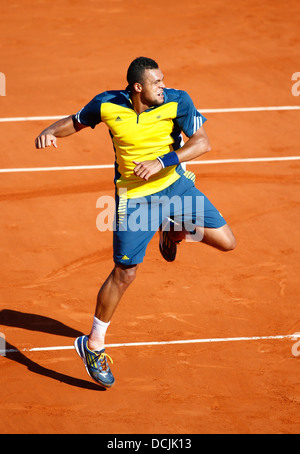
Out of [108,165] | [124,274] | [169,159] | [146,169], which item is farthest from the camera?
[108,165]

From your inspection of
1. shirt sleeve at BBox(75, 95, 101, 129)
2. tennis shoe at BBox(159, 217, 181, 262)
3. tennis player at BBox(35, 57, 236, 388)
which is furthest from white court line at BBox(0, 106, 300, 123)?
shirt sleeve at BBox(75, 95, 101, 129)

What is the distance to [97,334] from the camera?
6.45 meters

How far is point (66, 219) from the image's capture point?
9.40m

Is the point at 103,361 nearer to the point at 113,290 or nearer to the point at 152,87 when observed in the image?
the point at 113,290

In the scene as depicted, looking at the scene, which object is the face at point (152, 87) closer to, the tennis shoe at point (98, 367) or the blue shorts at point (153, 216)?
the blue shorts at point (153, 216)

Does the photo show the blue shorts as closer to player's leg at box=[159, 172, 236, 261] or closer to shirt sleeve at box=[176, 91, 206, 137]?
player's leg at box=[159, 172, 236, 261]

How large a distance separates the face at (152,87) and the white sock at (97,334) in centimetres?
204

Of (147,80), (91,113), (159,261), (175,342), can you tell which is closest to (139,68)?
(147,80)

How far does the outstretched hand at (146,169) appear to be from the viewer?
5.88 m

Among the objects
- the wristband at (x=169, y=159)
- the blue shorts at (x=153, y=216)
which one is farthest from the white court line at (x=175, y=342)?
the wristband at (x=169, y=159)

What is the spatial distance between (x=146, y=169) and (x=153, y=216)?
688 mm

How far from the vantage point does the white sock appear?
643cm

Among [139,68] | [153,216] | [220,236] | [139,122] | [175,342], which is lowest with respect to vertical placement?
[175,342]

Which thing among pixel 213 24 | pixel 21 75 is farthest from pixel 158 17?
pixel 21 75
